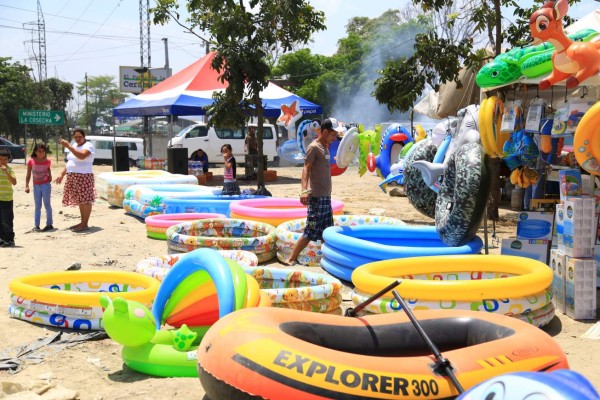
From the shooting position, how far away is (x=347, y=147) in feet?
41.3

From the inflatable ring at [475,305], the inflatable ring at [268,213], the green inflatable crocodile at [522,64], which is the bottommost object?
the inflatable ring at [475,305]

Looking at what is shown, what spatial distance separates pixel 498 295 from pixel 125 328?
9.55 ft

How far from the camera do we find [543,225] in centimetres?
742

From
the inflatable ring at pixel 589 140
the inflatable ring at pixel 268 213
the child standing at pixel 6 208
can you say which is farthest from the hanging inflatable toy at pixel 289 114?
the inflatable ring at pixel 589 140

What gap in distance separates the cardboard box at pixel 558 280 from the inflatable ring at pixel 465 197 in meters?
0.89

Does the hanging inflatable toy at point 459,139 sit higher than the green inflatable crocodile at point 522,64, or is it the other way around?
the green inflatable crocodile at point 522,64

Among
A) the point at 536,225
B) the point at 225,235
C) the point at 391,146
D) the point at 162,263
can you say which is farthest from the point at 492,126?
the point at 391,146

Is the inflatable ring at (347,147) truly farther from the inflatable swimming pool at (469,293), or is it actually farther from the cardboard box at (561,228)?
the inflatable swimming pool at (469,293)

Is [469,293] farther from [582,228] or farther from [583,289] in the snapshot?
[582,228]

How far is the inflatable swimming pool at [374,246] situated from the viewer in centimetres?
713

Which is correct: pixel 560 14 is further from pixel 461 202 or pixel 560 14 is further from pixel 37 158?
pixel 37 158

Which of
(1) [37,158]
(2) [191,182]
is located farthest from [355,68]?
(1) [37,158]

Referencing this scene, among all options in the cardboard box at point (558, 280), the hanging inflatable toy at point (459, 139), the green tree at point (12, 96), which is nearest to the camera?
the cardboard box at point (558, 280)

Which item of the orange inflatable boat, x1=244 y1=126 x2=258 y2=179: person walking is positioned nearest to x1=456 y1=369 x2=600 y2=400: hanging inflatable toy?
the orange inflatable boat
